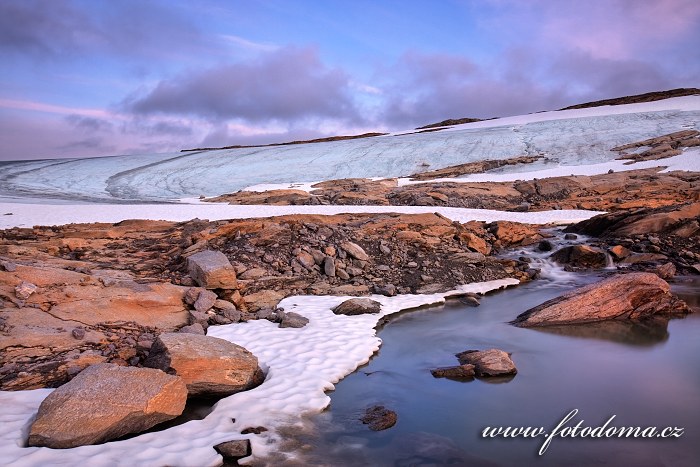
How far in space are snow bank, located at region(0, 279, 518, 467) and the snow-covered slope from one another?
917 inches

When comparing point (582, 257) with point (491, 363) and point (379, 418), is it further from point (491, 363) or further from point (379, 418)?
point (379, 418)

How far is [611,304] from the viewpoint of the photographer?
1002 cm

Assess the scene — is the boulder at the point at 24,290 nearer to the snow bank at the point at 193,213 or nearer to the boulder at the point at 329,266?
the boulder at the point at 329,266

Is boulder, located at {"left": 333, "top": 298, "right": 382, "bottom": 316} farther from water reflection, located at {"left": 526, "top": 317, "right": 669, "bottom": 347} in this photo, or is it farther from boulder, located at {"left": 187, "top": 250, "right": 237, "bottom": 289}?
water reflection, located at {"left": 526, "top": 317, "right": 669, "bottom": 347}

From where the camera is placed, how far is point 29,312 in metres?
7.54

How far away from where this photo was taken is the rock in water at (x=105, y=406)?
16.2ft

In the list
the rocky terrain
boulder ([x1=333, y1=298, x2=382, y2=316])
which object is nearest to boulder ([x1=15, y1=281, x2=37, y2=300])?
the rocky terrain

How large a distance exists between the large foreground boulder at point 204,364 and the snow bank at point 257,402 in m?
0.23

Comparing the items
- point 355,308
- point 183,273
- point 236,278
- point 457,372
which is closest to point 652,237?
point 355,308

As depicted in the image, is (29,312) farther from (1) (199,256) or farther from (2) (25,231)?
(2) (25,231)

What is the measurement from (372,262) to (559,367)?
655 cm

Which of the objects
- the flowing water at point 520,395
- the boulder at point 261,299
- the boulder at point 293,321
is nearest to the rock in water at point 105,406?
the flowing water at point 520,395

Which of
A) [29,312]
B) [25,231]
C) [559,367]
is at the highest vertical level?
[25,231]

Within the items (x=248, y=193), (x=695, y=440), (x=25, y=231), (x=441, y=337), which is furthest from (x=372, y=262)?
(x=248, y=193)
